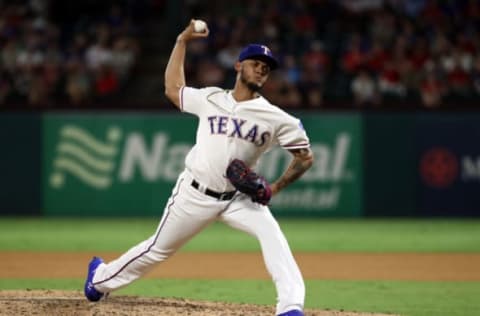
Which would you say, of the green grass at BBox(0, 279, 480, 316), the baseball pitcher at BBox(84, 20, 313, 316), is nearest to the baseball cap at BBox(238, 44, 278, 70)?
the baseball pitcher at BBox(84, 20, 313, 316)

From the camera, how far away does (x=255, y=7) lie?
62.5 feet

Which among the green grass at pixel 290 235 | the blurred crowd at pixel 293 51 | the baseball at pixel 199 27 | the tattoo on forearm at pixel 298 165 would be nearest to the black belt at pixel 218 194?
the tattoo on forearm at pixel 298 165

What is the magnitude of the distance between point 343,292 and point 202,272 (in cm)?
195

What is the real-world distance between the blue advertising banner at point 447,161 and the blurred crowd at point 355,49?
1.42 feet

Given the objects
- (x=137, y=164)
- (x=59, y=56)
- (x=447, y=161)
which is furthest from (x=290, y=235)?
(x=59, y=56)

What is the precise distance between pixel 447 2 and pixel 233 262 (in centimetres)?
995

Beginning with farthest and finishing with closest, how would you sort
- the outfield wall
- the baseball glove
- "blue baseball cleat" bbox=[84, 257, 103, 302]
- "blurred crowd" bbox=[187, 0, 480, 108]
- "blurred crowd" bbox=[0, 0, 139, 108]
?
"blurred crowd" bbox=[0, 0, 139, 108]
"blurred crowd" bbox=[187, 0, 480, 108]
the outfield wall
"blue baseball cleat" bbox=[84, 257, 103, 302]
the baseball glove

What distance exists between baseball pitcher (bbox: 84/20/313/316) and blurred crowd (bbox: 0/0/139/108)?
30.3 ft

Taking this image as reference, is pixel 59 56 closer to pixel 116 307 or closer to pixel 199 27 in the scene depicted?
pixel 116 307

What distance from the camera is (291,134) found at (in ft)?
21.4

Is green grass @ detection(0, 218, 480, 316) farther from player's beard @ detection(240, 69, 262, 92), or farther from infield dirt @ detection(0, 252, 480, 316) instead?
player's beard @ detection(240, 69, 262, 92)

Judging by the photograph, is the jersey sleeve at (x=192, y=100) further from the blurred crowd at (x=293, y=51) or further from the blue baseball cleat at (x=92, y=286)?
the blurred crowd at (x=293, y=51)

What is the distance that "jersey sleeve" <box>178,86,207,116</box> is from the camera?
263 inches

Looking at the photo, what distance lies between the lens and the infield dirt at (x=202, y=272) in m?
7.10
